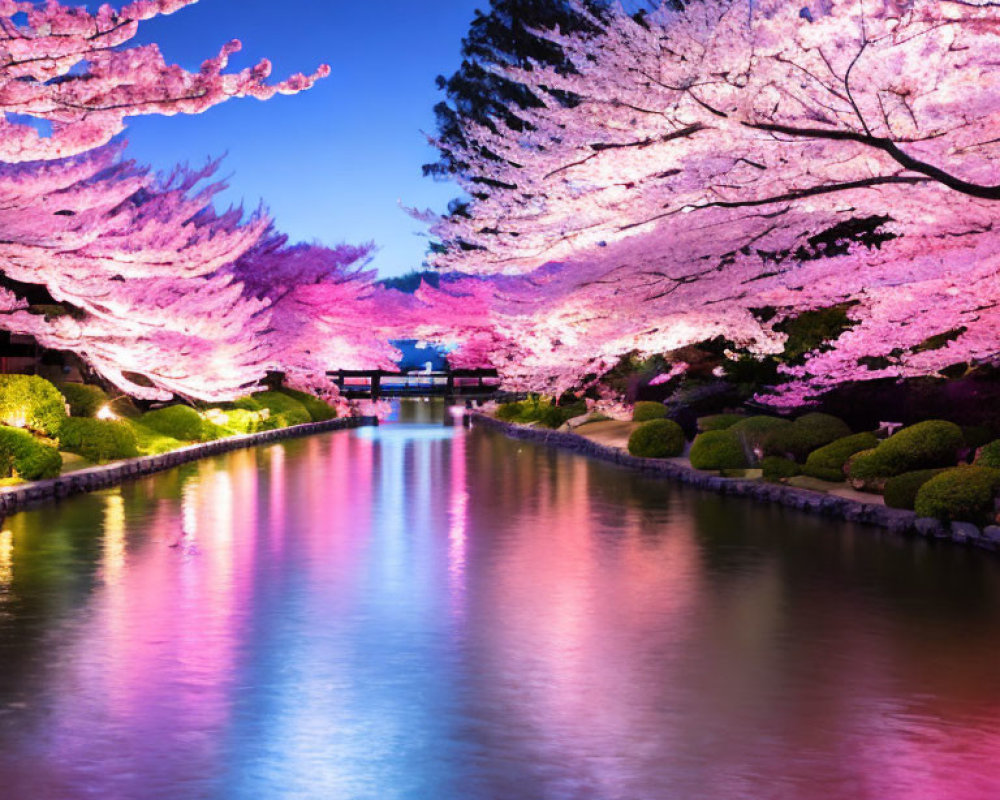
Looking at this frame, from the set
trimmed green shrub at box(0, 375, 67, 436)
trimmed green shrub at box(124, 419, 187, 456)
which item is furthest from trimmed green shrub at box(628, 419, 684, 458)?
trimmed green shrub at box(0, 375, 67, 436)

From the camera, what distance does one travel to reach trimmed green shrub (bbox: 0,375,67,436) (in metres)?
25.4

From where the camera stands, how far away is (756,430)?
82.5ft

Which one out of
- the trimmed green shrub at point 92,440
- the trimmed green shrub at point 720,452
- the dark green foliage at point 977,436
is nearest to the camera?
the dark green foliage at point 977,436

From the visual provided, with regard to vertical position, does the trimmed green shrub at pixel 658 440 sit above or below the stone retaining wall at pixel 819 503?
above

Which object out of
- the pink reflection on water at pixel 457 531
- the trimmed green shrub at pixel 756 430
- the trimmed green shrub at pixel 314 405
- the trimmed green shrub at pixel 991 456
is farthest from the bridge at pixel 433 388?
the trimmed green shrub at pixel 991 456

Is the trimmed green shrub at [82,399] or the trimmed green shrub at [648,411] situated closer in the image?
the trimmed green shrub at [82,399]

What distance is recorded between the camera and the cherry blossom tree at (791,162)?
1336 centimetres

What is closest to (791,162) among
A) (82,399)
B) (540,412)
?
(82,399)

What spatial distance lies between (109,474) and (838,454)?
12495 millimetres

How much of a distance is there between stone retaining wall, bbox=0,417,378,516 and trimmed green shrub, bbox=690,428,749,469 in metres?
10.4

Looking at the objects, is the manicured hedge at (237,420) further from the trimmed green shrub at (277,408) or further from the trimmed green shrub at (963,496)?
the trimmed green shrub at (963,496)

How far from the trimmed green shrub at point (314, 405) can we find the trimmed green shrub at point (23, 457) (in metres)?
31.6

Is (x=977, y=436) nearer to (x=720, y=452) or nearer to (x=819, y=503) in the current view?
(x=819, y=503)

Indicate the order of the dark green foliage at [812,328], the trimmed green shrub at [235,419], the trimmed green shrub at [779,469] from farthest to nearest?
the trimmed green shrub at [235,419], the dark green foliage at [812,328], the trimmed green shrub at [779,469]
